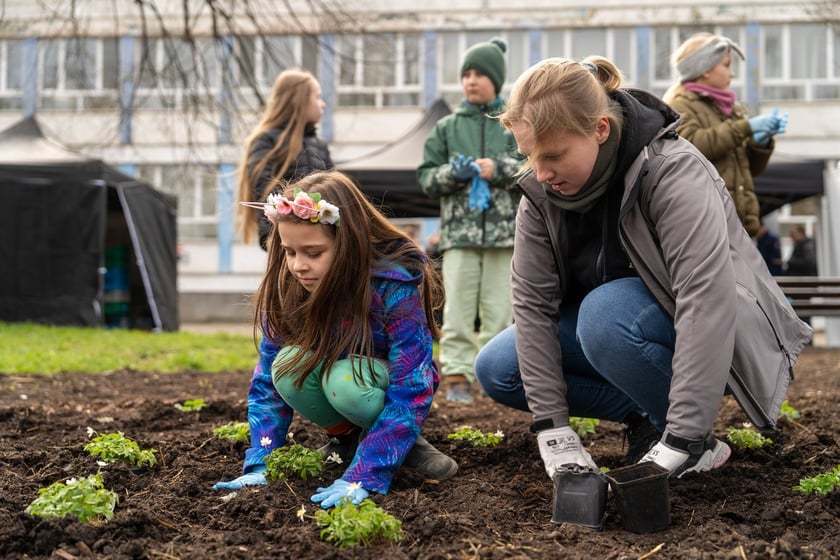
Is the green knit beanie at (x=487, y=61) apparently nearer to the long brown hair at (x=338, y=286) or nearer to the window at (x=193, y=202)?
the long brown hair at (x=338, y=286)

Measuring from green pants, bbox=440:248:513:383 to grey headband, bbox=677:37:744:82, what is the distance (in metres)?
1.44

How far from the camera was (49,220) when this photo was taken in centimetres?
1201

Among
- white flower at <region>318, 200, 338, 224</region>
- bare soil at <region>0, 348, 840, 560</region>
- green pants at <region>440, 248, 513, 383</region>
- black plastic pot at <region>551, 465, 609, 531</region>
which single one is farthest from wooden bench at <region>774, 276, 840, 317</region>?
white flower at <region>318, 200, 338, 224</region>

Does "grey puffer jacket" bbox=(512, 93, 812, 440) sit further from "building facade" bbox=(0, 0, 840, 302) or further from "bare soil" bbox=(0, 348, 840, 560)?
"building facade" bbox=(0, 0, 840, 302)

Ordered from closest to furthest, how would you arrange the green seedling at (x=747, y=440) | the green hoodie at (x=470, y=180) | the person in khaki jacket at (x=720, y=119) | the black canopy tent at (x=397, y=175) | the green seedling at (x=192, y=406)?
the green seedling at (x=747, y=440) → the green seedling at (x=192, y=406) → the person in khaki jacket at (x=720, y=119) → the green hoodie at (x=470, y=180) → the black canopy tent at (x=397, y=175)

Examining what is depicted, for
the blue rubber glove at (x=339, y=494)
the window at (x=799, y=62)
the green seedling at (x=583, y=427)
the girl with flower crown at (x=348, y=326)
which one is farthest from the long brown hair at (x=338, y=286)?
the window at (x=799, y=62)

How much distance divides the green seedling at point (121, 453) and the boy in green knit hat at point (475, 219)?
2.38 meters

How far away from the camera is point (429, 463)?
3.00 meters

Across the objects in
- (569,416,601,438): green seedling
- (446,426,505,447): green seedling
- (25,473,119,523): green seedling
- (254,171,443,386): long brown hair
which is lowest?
(569,416,601,438): green seedling

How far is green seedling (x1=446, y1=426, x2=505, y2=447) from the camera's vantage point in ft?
11.2

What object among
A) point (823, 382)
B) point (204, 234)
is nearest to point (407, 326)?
point (823, 382)

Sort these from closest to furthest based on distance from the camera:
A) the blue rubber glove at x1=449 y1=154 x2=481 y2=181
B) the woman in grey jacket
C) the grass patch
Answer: the woman in grey jacket → the blue rubber glove at x1=449 y1=154 x2=481 y2=181 → the grass patch

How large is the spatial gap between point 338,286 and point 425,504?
2.34 feet

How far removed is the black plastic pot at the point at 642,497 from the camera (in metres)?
2.34
